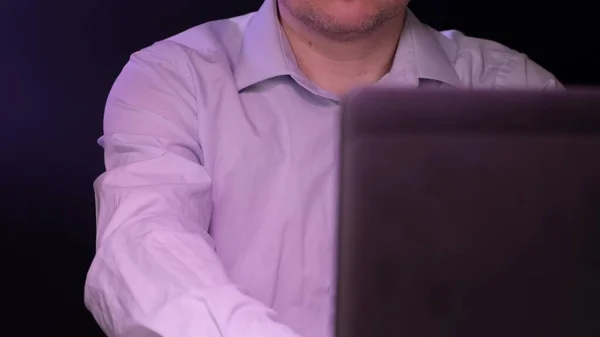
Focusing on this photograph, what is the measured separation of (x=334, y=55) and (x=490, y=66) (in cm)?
29

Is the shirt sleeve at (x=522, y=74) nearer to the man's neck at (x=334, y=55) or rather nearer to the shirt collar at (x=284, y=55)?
the shirt collar at (x=284, y=55)

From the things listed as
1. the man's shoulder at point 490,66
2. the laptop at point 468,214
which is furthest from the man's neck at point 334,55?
the laptop at point 468,214

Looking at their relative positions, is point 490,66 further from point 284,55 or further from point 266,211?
point 266,211

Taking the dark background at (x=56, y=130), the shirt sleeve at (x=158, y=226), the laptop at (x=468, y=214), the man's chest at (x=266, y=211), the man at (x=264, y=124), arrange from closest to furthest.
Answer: the laptop at (x=468, y=214), the shirt sleeve at (x=158, y=226), the man at (x=264, y=124), the man's chest at (x=266, y=211), the dark background at (x=56, y=130)

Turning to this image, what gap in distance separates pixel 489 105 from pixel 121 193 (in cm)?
67

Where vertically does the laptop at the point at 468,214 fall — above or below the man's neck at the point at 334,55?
above

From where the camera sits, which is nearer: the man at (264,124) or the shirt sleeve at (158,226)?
the shirt sleeve at (158,226)

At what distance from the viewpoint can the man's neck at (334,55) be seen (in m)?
1.21

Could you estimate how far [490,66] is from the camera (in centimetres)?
129

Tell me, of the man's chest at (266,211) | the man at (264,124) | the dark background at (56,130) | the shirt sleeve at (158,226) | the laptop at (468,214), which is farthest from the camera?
the dark background at (56,130)

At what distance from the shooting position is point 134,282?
0.78m

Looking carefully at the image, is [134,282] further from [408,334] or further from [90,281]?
[408,334]

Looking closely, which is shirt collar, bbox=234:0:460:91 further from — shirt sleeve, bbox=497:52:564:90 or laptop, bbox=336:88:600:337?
laptop, bbox=336:88:600:337

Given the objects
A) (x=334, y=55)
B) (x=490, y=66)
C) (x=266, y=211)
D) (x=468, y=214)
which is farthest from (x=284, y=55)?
(x=468, y=214)
